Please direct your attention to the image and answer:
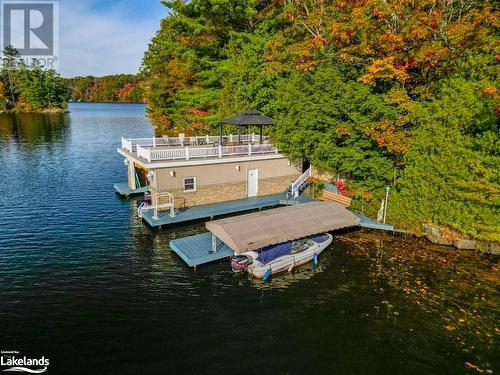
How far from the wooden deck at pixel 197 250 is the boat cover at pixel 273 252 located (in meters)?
2.17

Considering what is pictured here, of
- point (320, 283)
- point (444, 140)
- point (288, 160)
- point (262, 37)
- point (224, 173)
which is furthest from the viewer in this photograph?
point (262, 37)

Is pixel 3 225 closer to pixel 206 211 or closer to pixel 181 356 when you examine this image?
pixel 206 211

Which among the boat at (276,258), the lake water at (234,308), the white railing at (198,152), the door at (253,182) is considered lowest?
the lake water at (234,308)

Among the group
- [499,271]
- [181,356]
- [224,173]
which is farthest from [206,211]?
[499,271]

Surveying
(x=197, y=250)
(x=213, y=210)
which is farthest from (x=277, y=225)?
(x=213, y=210)

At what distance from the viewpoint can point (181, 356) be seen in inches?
467

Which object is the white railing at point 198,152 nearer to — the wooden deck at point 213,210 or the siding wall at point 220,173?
the siding wall at point 220,173

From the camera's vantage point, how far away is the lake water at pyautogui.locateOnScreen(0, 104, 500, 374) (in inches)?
465

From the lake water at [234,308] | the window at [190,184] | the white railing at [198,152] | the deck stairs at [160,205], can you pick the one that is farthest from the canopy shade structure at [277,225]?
the white railing at [198,152]

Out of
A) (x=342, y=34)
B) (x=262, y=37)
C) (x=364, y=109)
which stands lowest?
(x=364, y=109)

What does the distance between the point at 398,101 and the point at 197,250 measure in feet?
54.3

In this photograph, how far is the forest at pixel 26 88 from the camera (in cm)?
12950

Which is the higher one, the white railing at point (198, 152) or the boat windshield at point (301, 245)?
the white railing at point (198, 152)

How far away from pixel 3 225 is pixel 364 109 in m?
27.3
